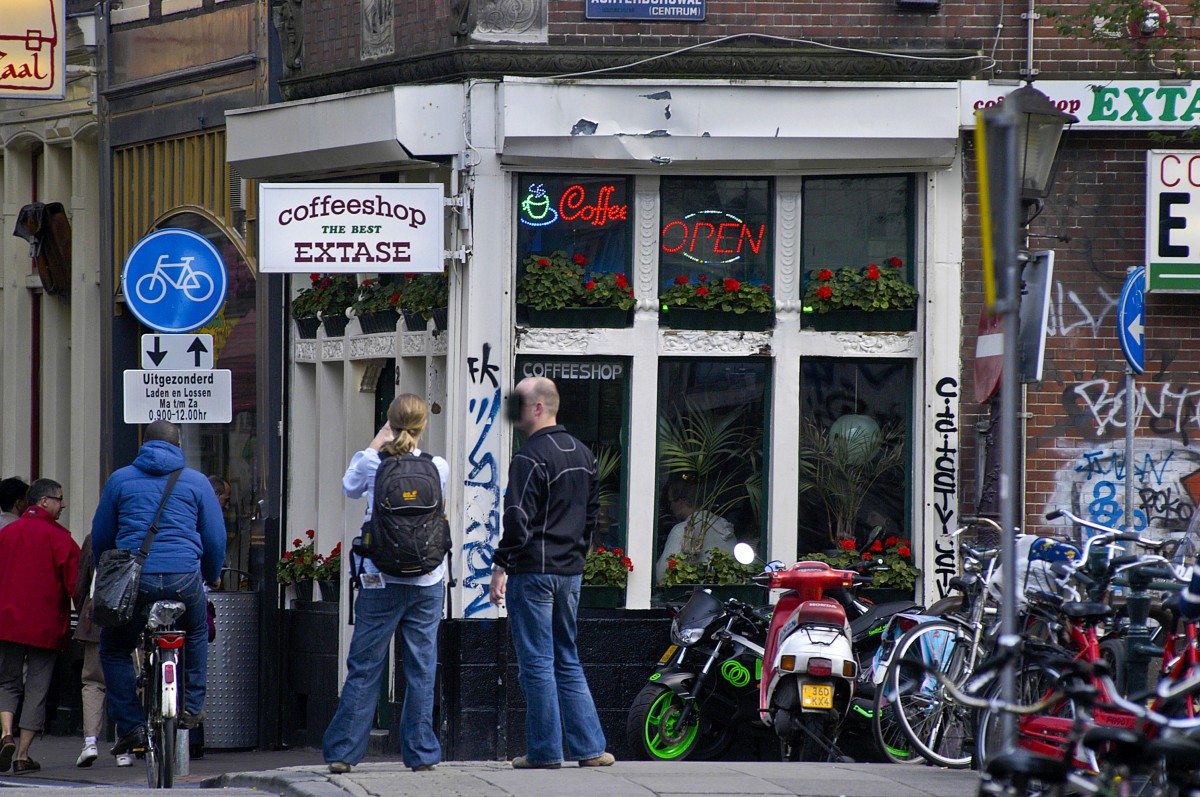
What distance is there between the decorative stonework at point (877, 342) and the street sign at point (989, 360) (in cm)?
146

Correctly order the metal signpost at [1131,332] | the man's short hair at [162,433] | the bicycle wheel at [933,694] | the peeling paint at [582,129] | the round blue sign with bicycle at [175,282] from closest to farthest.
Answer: the bicycle wheel at [933,694], the man's short hair at [162,433], the metal signpost at [1131,332], the peeling paint at [582,129], the round blue sign with bicycle at [175,282]

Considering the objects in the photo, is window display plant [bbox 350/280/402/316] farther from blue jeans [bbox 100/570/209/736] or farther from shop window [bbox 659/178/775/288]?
blue jeans [bbox 100/570/209/736]

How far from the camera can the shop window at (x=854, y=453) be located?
493 inches

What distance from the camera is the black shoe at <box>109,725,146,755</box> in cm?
999

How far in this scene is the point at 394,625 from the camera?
931 centimetres

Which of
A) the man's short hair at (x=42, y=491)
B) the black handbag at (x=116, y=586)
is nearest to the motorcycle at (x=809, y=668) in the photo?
the black handbag at (x=116, y=586)

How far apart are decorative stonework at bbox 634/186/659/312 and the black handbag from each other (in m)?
3.90

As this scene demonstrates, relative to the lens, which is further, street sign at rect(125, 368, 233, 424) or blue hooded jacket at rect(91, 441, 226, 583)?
street sign at rect(125, 368, 233, 424)

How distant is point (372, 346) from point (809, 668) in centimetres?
452

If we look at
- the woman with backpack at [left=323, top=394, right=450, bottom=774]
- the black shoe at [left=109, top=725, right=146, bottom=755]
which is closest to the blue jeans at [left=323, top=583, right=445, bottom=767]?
the woman with backpack at [left=323, top=394, right=450, bottom=774]

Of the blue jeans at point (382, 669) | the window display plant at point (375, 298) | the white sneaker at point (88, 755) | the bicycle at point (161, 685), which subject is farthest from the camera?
the window display plant at point (375, 298)

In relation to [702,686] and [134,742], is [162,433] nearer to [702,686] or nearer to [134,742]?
[134,742]

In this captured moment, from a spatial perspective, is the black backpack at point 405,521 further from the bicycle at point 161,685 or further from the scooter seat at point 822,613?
the scooter seat at point 822,613

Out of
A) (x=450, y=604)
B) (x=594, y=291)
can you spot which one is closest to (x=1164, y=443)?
(x=594, y=291)
